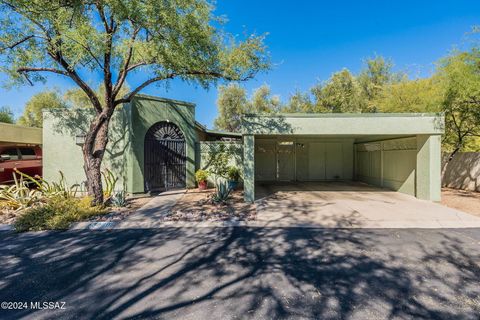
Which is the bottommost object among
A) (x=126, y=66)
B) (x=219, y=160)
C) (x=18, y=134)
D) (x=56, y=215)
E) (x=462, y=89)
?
(x=56, y=215)

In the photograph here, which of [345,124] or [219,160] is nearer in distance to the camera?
[345,124]

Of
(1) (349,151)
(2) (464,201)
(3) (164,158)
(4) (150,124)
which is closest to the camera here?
(2) (464,201)

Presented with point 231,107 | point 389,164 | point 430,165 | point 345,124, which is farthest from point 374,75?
point 345,124

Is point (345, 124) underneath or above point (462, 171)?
above

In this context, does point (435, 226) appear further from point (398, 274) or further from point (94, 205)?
point (94, 205)

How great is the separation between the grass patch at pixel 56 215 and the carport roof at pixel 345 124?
5119mm

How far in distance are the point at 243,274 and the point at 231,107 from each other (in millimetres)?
22546

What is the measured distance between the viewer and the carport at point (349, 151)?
7227mm

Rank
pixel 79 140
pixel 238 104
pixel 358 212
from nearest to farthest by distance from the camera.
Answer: pixel 358 212 < pixel 79 140 < pixel 238 104

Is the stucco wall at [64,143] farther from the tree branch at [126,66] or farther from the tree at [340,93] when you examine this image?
the tree at [340,93]

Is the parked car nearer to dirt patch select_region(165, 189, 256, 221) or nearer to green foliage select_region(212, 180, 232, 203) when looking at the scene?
dirt patch select_region(165, 189, 256, 221)

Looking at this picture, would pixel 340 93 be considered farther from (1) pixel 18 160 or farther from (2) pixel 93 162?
(1) pixel 18 160

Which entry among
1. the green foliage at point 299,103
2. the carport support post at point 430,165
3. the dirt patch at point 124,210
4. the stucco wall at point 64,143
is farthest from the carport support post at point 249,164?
the green foliage at point 299,103

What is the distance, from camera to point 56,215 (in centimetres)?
549
